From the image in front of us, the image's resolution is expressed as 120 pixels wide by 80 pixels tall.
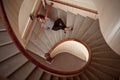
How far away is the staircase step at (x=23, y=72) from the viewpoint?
15.8 feet

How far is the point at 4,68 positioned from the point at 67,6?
3.73 metres

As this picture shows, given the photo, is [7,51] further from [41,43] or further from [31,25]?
[41,43]

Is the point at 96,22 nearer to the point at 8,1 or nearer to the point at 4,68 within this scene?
the point at 8,1

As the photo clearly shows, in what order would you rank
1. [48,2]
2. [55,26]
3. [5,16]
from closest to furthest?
1. [5,16]
2. [55,26]
3. [48,2]

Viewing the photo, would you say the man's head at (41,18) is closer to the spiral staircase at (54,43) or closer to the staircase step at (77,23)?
the spiral staircase at (54,43)


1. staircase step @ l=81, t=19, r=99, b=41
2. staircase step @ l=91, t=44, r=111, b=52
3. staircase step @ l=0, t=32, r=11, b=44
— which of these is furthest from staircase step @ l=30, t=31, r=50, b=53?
staircase step @ l=0, t=32, r=11, b=44

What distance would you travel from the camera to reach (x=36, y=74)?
17.2 feet

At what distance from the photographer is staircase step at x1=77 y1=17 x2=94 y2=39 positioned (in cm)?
668

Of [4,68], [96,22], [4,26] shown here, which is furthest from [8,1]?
[96,22]

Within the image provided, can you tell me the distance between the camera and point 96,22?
6734 mm

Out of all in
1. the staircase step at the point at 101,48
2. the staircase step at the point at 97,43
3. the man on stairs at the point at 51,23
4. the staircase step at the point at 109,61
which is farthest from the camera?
the man on stairs at the point at 51,23

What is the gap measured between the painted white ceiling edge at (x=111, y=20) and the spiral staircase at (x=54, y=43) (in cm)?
114

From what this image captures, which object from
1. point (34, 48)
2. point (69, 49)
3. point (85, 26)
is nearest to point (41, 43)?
point (34, 48)

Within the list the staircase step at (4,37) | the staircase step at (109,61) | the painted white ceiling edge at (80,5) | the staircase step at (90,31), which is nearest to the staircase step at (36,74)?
the staircase step at (4,37)
